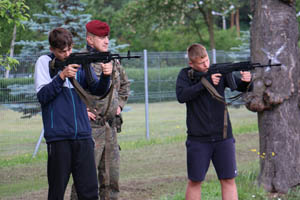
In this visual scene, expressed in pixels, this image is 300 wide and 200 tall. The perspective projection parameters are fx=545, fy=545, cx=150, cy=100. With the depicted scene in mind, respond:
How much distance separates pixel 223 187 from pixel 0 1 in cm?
374

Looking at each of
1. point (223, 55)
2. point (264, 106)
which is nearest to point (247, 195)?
point (264, 106)

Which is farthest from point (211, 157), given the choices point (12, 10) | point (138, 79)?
point (138, 79)

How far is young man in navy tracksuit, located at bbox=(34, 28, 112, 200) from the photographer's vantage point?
4664 mm

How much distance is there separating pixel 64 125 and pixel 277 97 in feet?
11.1

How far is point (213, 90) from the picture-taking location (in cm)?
548

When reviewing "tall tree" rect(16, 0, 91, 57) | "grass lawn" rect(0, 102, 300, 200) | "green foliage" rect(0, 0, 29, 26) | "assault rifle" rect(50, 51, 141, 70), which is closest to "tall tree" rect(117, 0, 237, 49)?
"grass lawn" rect(0, 102, 300, 200)

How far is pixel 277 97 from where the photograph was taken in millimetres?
7051

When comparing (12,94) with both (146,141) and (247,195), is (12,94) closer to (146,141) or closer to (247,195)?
(146,141)

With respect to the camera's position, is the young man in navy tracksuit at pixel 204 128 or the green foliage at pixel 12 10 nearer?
the young man in navy tracksuit at pixel 204 128

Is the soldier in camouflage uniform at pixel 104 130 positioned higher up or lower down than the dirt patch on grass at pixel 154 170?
higher up

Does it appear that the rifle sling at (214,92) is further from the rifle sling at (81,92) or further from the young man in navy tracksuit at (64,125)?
the rifle sling at (81,92)

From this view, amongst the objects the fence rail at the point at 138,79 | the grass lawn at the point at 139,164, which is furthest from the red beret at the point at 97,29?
the fence rail at the point at 138,79

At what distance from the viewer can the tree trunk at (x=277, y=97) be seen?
707 centimetres

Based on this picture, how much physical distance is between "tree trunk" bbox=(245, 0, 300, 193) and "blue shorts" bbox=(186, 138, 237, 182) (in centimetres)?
170
